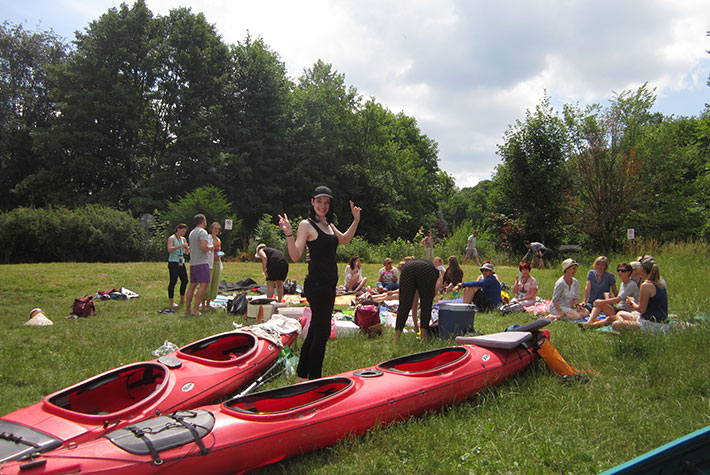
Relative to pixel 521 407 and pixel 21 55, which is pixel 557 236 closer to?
pixel 521 407

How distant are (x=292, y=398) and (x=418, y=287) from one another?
2984 mm

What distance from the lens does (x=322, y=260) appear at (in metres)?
4.07

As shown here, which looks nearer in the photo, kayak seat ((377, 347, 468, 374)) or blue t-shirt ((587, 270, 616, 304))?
kayak seat ((377, 347, 468, 374))

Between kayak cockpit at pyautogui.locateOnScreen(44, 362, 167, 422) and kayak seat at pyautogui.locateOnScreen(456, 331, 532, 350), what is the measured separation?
2882 millimetres

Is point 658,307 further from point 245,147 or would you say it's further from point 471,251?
point 245,147

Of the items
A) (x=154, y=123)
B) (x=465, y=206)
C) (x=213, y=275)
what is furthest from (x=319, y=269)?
(x=465, y=206)

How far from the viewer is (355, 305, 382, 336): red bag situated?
643 cm

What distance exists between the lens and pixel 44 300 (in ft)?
30.5

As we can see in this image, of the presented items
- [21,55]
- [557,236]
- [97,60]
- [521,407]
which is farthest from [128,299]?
[21,55]

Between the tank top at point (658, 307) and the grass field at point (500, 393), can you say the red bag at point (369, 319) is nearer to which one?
the grass field at point (500, 393)

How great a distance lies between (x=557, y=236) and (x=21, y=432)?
75.2 feet

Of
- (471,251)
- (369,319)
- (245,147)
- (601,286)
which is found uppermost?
(245,147)

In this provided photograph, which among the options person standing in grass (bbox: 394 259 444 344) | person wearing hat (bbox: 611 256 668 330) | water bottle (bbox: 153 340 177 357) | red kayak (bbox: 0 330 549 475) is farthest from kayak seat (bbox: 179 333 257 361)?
person wearing hat (bbox: 611 256 668 330)

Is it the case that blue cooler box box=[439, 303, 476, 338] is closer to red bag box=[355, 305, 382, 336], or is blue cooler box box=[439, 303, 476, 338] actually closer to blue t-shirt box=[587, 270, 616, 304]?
red bag box=[355, 305, 382, 336]
